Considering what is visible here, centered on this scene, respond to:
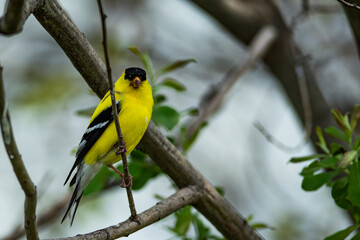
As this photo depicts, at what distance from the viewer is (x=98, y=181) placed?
420cm

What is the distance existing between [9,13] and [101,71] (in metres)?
1.35

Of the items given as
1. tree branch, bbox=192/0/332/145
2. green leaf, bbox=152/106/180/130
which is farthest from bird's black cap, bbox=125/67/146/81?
tree branch, bbox=192/0/332/145

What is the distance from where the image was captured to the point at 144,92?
4098 millimetres

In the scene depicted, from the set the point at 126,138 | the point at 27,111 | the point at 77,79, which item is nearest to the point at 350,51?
the point at 77,79

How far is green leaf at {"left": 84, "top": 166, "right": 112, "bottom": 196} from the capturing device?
4.16 meters

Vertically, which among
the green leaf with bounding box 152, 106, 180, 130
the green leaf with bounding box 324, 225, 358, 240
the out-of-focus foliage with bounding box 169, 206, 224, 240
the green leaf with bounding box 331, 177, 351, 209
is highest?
the green leaf with bounding box 152, 106, 180, 130

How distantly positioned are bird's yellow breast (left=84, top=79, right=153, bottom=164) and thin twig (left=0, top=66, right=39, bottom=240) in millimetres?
1347

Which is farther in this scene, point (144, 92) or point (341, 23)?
point (341, 23)

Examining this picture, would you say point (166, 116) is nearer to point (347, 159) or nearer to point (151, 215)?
point (151, 215)

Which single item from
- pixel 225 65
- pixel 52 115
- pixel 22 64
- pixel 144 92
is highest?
pixel 22 64

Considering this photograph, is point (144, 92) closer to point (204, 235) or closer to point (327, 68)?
point (204, 235)

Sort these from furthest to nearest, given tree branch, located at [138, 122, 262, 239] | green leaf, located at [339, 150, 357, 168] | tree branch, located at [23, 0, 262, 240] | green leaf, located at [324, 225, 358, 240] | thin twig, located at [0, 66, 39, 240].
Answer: tree branch, located at [138, 122, 262, 239], green leaf, located at [324, 225, 358, 240], green leaf, located at [339, 150, 357, 168], tree branch, located at [23, 0, 262, 240], thin twig, located at [0, 66, 39, 240]

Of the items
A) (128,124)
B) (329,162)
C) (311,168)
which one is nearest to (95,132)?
(128,124)

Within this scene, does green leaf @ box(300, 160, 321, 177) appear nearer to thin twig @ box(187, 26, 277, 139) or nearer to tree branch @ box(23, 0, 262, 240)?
tree branch @ box(23, 0, 262, 240)
